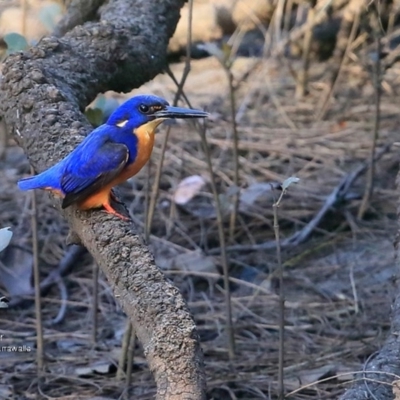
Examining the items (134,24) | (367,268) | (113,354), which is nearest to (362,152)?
(367,268)

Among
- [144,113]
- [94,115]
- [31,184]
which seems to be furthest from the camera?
[94,115]

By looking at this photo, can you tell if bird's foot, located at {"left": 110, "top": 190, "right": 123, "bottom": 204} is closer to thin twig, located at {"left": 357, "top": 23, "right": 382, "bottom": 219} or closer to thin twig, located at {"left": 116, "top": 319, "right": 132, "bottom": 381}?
thin twig, located at {"left": 116, "top": 319, "right": 132, "bottom": 381}

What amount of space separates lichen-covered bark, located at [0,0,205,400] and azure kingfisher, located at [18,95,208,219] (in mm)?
52

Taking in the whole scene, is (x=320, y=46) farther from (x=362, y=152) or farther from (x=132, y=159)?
(x=132, y=159)

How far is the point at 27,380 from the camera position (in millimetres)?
3508

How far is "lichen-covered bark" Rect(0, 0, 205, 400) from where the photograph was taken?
70.3 inches

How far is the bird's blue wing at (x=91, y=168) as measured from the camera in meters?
2.39

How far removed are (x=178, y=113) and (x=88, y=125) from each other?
0.28 meters

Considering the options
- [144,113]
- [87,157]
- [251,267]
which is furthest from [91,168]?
[251,267]

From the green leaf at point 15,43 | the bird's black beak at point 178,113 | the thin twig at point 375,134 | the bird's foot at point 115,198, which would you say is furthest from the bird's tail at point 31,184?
the thin twig at point 375,134

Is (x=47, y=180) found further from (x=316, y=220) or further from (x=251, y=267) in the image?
(x=316, y=220)

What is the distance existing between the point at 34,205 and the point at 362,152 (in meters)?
2.94

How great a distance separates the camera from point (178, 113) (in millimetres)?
2637

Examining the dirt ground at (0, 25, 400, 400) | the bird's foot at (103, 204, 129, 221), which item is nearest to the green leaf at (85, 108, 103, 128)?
the dirt ground at (0, 25, 400, 400)
